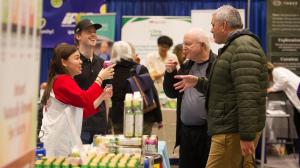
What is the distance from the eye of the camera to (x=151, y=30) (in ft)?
28.3

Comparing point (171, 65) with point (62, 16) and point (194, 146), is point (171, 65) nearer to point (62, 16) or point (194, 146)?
point (194, 146)

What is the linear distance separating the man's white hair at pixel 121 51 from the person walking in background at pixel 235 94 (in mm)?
1315

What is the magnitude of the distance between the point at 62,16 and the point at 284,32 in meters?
4.04

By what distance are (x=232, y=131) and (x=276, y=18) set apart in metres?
5.68

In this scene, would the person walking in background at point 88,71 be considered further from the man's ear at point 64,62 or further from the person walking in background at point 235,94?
the person walking in background at point 235,94

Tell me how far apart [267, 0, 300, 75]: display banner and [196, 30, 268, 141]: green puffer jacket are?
5.47m

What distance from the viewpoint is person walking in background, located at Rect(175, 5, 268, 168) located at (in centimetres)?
269

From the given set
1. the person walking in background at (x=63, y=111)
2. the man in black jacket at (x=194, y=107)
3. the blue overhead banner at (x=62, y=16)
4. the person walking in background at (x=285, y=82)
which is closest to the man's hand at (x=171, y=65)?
the man in black jacket at (x=194, y=107)

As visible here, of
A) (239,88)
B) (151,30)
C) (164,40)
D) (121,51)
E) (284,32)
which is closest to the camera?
(239,88)

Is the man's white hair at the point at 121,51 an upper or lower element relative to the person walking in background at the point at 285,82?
upper

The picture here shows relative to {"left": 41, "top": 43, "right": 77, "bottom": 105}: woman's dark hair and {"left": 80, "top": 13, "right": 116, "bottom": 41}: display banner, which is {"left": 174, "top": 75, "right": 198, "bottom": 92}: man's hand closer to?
{"left": 41, "top": 43, "right": 77, "bottom": 105}: woman's dark hair

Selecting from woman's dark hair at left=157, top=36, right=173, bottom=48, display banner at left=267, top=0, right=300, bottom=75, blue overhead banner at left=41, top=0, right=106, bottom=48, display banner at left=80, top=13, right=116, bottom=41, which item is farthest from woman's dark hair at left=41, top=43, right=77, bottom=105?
blue overhead banner at left=41, top=0, right=106, bottom=48

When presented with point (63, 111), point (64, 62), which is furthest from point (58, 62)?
point (63, 111)

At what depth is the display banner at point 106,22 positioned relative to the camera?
8.38 meters
